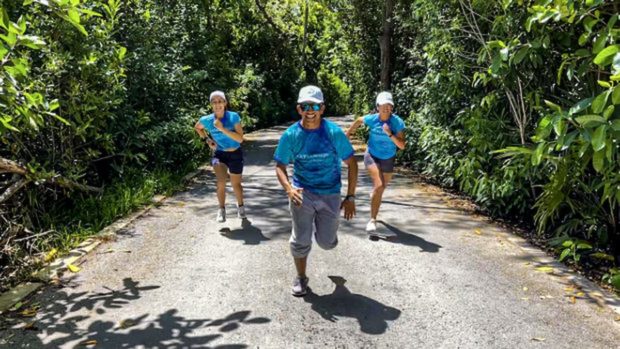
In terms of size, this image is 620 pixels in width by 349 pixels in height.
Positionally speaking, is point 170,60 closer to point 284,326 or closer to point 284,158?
point 284,158

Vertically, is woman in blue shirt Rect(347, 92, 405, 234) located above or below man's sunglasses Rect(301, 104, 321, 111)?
below

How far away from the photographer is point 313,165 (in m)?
4.52

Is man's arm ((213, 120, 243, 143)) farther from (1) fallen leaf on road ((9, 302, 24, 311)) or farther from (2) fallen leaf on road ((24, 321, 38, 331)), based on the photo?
(2) fallen leaf on road ((24, 321, 38, 331))

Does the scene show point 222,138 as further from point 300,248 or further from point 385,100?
point 300,248

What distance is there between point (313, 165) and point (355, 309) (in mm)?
1235

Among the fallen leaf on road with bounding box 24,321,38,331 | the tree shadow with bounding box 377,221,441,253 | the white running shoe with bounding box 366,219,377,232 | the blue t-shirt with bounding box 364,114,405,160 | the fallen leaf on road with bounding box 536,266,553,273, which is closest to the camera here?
the fallen leaf on road with bounding box 24,321,38,331

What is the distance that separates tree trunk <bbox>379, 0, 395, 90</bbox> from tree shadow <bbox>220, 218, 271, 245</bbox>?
9.15 m

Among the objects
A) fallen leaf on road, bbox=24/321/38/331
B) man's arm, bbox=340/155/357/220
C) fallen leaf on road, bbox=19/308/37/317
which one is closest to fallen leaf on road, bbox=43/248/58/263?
fallen leaf on road, bbox=19/308/37/317

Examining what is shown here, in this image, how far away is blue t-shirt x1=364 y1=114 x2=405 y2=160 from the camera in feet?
20.9

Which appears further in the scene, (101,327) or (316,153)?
(316,153)

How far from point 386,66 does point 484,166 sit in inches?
311

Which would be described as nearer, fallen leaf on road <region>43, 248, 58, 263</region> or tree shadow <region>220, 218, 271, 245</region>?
fallen leaf on road <region>43, 248, 58, 263</region>

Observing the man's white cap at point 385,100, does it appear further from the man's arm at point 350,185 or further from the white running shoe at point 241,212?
the white running shoe at point 241,212

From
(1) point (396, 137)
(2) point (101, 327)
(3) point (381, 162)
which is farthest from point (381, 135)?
(2) point (101, 327)
